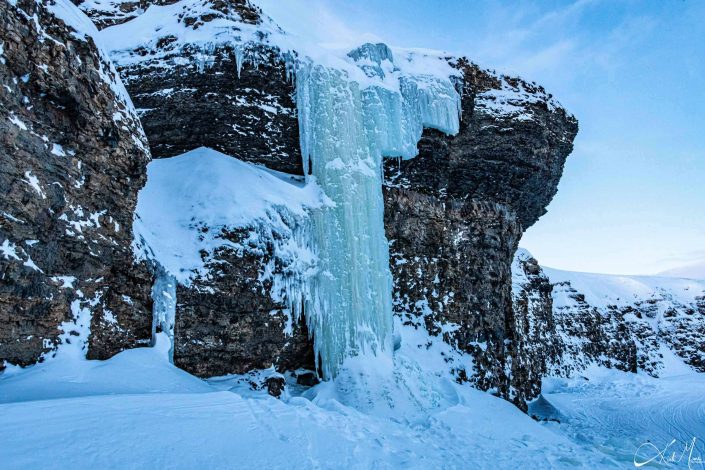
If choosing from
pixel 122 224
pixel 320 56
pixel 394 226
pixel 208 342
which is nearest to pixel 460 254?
pixel 394 226

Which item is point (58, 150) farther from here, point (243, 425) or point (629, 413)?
point (629, 413)

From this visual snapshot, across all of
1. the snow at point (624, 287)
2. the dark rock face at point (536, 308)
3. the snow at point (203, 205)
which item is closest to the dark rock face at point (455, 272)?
the snow at point (203, 205)

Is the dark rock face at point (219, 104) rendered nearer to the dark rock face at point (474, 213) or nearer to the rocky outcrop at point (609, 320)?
the dark rock face at point (474, 213)

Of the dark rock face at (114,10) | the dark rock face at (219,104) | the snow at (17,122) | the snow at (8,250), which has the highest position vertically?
the dark rock face at (114,10)

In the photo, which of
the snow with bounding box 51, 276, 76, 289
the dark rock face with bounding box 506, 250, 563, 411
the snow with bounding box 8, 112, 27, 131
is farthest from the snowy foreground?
the dark rock face with bounding box 506, 250, 563, 411

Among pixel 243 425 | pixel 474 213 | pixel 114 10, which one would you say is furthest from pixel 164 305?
pixel 474 213

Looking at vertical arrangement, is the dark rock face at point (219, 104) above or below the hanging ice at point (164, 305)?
above

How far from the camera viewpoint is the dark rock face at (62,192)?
5996mm

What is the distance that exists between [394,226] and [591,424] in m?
10.5

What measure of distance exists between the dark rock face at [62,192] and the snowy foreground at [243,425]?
0.55 m

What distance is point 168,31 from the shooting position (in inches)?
500

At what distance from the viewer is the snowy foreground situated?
4.26 meters

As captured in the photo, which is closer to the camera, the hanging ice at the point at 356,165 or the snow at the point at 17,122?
the snow at the point at 17,122

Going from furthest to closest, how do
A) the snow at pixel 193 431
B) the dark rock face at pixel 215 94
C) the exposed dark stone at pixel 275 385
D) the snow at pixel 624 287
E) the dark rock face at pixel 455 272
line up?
the snow at pixel 624 287
the dark rock face at pixel 455 272
the dark rock face at pixel 215 94
the exposed dark stone at pixel 275 385
the snow at pixel 193 431
